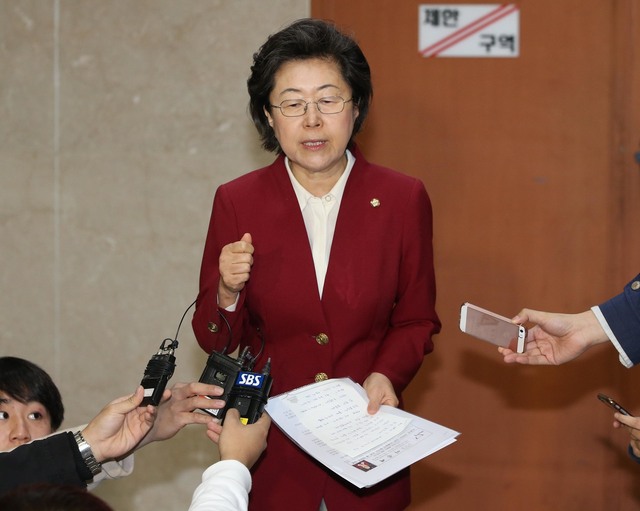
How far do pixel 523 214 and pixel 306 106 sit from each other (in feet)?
4.27

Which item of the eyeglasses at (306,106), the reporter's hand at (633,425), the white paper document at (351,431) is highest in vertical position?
the eyeglasses at (306,106)

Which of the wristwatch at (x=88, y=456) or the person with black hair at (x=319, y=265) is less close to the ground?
the person with black hair at (x=319, y=265)

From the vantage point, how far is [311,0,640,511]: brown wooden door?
3119 mm

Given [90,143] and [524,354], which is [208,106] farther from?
[524,354]

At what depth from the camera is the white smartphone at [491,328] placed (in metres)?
2.01

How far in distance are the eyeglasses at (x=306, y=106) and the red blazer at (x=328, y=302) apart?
0.17 m

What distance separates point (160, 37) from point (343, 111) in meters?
1.46

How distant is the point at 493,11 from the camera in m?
3.15

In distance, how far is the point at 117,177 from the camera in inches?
136

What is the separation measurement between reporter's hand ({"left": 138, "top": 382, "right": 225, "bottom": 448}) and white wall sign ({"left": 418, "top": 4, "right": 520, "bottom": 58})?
175cm

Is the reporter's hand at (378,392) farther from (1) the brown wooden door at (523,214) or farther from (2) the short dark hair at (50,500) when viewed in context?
(1) the brown wooden door at (523,214)

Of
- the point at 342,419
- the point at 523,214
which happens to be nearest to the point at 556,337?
the point at 342,419

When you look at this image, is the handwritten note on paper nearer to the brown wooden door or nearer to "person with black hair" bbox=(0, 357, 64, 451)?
"person with black hair" bbox=(0, 357, 64, 451)

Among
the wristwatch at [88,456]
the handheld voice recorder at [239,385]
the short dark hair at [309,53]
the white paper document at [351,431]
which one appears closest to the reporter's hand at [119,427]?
the wristwatch at [88,456]
